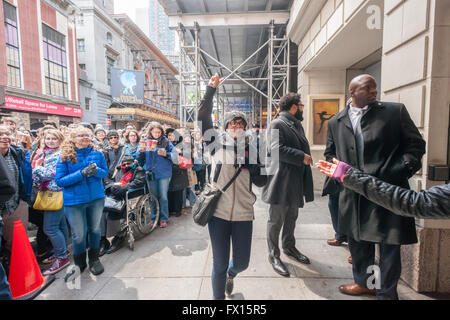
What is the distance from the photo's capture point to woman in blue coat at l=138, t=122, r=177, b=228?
465 centimetres

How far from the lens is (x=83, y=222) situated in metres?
3.18

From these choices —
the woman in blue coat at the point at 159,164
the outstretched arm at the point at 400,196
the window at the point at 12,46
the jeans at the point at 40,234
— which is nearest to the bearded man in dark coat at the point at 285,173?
the outstretched arm at the point at 400,196

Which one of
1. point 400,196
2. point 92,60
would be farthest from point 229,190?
point 92,60

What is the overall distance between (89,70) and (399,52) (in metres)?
29.9

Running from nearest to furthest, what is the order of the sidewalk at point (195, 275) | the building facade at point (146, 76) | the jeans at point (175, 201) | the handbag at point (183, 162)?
the sidewalk at point (195, 275) < the handbag at point (183, 162) < the jeans at point (175, 201) < the building facade at point (146, 76)

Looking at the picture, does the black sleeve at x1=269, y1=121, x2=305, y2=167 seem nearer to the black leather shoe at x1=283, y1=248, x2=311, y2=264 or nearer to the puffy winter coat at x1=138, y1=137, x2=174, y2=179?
the black leather shoe at x1=283, y1=248, x2=311, y2=264

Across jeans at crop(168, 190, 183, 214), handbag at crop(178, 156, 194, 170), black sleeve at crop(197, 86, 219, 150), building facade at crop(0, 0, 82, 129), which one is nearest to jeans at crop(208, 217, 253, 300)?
black sleeve at crop(197, 86, 219, 150)

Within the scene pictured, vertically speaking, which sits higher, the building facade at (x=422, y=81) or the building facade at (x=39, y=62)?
the building facade at (x=39, y=62)

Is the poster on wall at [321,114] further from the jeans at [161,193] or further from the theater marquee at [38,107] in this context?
the theater marquee at [38,107]

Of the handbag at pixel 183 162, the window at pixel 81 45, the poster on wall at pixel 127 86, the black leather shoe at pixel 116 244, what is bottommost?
the black leather shoe at pixel 116 244

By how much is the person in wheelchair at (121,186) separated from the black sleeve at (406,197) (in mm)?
3405

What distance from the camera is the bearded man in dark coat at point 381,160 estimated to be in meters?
2.21
